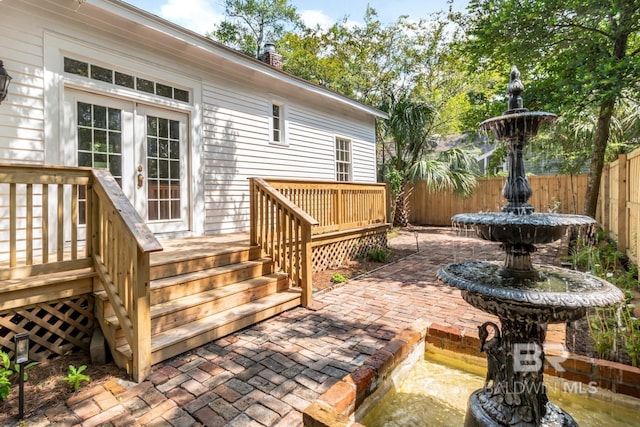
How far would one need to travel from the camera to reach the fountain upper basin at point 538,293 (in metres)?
1.57

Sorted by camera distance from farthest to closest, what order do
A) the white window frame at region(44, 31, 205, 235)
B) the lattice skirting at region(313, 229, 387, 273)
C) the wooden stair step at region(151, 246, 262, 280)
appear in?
the lattice skirting at region(313, 229, 387, 273) < the white window frame at region(44, 31, 205, 235) < the wooden stair step at region(151, 246, 262, 280)

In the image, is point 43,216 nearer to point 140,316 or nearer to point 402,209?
point 140,316

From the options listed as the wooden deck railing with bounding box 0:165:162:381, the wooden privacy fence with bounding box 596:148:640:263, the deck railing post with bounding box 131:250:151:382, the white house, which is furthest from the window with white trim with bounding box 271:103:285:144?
the wooden privacy fence with bounding box 596:148:640:263

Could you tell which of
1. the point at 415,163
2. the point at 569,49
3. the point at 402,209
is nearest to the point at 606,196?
the point at 569,49

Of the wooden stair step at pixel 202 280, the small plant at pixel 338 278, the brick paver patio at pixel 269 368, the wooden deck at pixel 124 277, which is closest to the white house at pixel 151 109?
the wooden deck at pixel 124 277

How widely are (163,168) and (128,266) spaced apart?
10.1 feet

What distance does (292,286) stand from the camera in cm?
436

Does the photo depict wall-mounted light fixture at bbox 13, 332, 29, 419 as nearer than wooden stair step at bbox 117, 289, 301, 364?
Yes

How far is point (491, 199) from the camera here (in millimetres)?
12266

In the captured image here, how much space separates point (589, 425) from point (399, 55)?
14.6 m

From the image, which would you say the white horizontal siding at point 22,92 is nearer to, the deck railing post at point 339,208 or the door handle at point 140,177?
the door handle at point 140,177

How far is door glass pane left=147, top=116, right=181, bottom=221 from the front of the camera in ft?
16.6

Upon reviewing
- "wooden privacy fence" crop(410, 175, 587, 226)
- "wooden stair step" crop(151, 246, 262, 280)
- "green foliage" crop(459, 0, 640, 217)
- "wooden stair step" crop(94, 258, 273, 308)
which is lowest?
"wooden stair step" crop(94, 258, 273, 308)

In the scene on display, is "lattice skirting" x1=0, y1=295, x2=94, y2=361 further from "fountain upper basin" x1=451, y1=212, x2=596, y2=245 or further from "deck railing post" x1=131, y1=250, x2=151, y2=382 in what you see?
"fountain upper basin" x1=451, y1=212, x2=596, y2=245
